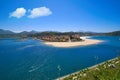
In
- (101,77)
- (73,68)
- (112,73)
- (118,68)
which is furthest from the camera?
(73,68)

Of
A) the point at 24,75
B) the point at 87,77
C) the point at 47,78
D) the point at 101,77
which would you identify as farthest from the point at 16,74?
the point at 101,77

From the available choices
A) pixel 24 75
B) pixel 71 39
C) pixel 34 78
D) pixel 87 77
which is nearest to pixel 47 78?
pixel 34 78

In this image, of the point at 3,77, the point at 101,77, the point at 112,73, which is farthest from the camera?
the point at 3,77

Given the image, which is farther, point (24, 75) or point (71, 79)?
point (24, 75)

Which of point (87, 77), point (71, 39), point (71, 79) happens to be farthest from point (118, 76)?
point (71, 39)

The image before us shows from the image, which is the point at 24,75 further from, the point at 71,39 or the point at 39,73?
the point at 71,39

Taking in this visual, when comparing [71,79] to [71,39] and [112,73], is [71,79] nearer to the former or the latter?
[112,73]

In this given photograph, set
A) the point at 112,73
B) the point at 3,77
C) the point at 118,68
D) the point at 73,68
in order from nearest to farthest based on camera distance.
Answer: the point at 112,73, the point at 118,68, the point at 3,77, the point at 73,68

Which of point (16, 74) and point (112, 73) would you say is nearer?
point (112, 73)

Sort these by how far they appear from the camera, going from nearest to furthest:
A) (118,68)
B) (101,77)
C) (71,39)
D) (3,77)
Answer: (101,77) < (118,68) < (3,77) < (71,39)
